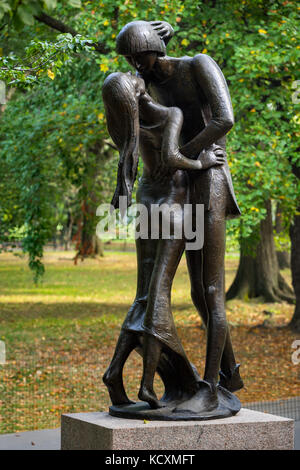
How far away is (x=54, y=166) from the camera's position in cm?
1638

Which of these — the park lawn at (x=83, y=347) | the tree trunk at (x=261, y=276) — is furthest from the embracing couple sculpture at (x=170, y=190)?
the tree trunk at (x=261, y=276)

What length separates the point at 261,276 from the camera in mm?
19766

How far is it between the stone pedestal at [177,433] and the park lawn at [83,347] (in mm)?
3885

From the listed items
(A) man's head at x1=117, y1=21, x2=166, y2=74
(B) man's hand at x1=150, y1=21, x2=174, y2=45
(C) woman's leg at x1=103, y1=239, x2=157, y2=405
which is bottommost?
(C) woman's leg at x1=103, y1=239, x2=157, y2=405

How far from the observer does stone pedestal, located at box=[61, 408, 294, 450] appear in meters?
5.39

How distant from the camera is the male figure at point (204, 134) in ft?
19.8

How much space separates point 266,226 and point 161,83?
13061 mm

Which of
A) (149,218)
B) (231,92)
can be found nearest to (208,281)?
(149,218)

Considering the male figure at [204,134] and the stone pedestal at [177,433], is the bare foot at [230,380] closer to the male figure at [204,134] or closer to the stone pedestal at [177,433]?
the male figure at [204,134]

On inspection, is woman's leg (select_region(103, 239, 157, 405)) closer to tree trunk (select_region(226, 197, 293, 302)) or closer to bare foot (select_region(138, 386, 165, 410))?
bare foot (select_region(138, 386, 165, 410))

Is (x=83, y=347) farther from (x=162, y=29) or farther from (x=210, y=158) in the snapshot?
(x=162, y=29)

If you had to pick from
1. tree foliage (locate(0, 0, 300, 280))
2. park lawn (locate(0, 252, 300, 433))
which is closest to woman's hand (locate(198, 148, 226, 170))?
tree foliage (locate(0, 0, 300, 280))
